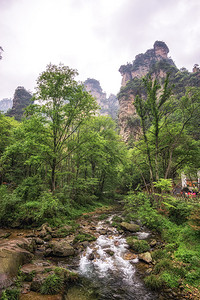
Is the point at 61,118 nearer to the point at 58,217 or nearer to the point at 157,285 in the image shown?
the point at 58,217

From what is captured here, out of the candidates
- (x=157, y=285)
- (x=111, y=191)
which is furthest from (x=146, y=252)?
(x=111, y=191)

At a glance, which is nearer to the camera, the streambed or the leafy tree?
the streambed

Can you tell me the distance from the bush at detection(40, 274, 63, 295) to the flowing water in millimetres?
883

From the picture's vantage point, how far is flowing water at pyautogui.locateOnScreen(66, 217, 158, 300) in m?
4.71

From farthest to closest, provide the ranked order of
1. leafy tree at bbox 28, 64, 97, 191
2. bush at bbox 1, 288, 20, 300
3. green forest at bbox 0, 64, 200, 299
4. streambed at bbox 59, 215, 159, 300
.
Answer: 1. leafy tree at bbox 28, 64, 97, 191
2. green forest at bbox 0, 64, 200, 299
3. streambed at bbox 59, 215, 159, 300
4. bush at bbox 1, 288, 20, 300

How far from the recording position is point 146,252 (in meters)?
7.06

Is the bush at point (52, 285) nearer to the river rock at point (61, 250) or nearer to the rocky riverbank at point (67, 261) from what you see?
the rocky riverbank at point (67, 261)

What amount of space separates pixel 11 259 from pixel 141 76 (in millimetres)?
60178

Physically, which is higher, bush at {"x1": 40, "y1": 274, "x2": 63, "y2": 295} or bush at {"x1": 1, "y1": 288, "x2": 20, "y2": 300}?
bush at {"x1": 1, "y1": 288, "x2": 20, "y2": 300}

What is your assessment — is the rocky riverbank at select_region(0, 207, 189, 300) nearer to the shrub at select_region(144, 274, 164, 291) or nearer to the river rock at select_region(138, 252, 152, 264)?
the river rock at select_region(138, 252, 152, 264)

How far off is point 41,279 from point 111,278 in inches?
106

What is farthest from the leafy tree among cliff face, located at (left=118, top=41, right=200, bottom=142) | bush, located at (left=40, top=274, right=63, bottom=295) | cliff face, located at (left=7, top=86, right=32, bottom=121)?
cliff face, located at (left=7, top=86, right=32, bottom=121)

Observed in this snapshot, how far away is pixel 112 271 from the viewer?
19.5 ft

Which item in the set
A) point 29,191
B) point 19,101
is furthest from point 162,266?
point 19,101
